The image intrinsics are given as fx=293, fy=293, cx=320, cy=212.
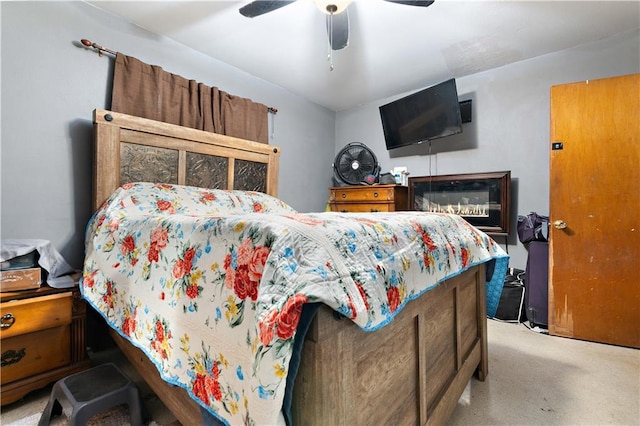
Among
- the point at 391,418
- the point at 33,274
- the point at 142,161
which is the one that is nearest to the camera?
the point at 391,418

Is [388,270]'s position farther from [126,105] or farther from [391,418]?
[126,105]

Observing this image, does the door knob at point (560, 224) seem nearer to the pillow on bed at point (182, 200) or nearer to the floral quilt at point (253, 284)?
the floral quilt at point (253, 284)

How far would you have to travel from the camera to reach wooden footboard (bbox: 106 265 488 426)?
0.63 metres

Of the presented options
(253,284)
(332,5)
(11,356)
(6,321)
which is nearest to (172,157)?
(6,321)

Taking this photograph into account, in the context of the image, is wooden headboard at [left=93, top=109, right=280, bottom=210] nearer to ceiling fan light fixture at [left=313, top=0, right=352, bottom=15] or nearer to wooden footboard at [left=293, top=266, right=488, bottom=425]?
ceiling fan light fixture at [left=313, top=0, right=352, bottom=15]

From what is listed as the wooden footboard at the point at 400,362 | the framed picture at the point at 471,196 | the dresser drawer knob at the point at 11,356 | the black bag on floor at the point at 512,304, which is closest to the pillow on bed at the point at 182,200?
the dresser drawer knob at the point at 11,356

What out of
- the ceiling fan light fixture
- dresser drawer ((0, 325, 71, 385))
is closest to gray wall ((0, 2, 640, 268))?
dresser drawer ((0, 325, 71, 385))

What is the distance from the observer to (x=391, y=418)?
85 centimetres

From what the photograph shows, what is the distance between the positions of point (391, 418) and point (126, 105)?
2.45 meters

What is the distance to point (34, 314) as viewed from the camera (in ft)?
4.56

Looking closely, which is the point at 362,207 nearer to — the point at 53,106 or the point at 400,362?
the point at 400,362

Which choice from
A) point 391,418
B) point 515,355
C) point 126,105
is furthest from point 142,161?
point 515,355

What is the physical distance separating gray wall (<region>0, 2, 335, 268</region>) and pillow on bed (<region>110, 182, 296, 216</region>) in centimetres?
41

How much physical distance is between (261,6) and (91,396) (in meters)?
2.12
